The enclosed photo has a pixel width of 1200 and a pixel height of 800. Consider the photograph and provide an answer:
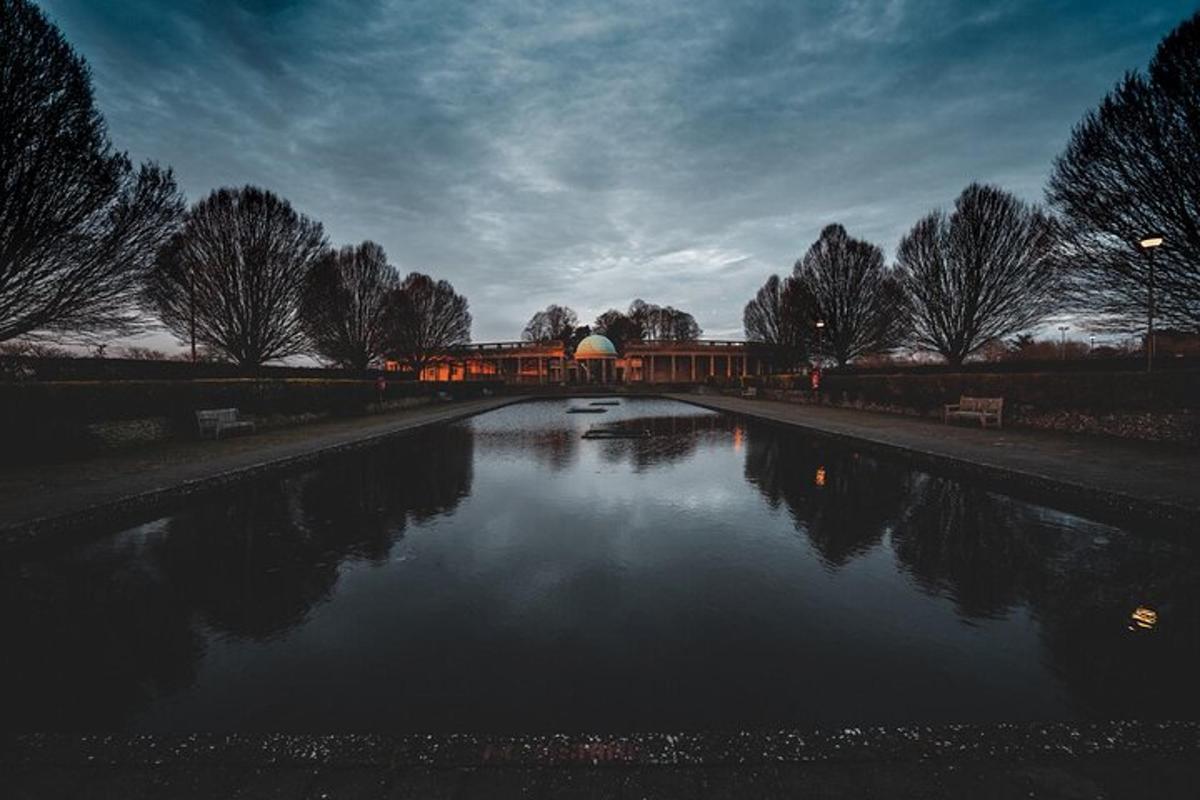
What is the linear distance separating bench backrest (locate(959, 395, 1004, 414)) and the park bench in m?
24.6

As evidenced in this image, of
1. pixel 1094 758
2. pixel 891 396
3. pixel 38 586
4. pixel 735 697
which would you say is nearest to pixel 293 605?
pixel 38 586

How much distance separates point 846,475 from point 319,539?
955 centimetres

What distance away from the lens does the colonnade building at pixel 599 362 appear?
3110 inches

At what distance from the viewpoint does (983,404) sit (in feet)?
56.2

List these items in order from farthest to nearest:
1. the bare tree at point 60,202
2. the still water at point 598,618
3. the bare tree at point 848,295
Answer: the bare tree at point 848,295
the bare tree at point 60,202
the still water at point 598,618

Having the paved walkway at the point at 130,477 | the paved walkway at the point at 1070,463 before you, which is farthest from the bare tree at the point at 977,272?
the paved walkway at the point at 130,477

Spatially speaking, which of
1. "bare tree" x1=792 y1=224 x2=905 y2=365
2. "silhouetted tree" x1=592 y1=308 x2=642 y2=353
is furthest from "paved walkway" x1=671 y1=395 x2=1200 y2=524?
"silhouetted tree" x1=592 y1=308 x2=642 y2=353

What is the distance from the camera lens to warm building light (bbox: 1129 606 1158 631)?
4.10 m

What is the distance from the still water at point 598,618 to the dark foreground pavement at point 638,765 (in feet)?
0.88

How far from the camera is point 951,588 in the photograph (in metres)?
4.99

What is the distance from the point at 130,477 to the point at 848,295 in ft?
133

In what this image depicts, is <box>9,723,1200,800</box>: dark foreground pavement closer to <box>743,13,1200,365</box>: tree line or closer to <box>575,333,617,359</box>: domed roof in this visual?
<box>743,13,1200,365</box>: tree line

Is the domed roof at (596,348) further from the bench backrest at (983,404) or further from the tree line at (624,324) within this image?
the bench backrest at (983,404)

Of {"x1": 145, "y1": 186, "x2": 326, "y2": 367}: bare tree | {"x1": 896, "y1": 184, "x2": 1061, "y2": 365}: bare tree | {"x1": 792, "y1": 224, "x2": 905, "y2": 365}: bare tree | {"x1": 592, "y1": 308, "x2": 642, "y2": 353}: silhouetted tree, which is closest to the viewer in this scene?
{"x1": 145, "y1": 186, "x2": 326, "y2": 367}: bare tree
